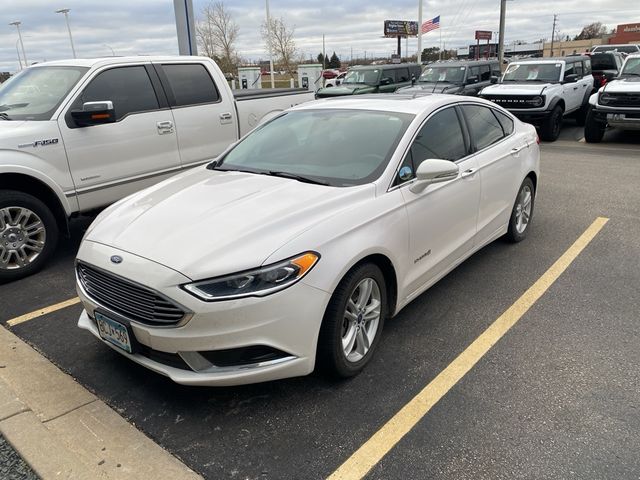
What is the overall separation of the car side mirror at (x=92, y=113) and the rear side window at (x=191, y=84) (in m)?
1.04

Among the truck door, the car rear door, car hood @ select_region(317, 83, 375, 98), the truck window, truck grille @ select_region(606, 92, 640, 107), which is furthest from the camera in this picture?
car hood @ select_region(317, 83, 375, 98)

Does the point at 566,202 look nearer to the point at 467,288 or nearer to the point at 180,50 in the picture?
the point at 467,288

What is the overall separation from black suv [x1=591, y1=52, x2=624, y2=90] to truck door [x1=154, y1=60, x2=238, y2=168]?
15.0 metres

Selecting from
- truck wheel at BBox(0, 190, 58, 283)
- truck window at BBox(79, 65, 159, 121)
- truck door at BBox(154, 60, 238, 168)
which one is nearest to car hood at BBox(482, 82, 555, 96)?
truck door at BBox(154, 60, 238, 168)

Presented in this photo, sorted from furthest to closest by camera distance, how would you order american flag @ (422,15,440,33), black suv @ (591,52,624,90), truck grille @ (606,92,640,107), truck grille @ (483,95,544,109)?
1. american flag @ (422,15,440,33)
2. black suv @ (591,52,624,90)
3. truck grille @ (483,95,544,109)
4. truck grille @ (606,92,640,107)

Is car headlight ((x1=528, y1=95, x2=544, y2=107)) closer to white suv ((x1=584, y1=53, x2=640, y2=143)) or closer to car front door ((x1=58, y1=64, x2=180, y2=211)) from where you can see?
white suv ((x1=584, y1=53, x2=640, y2=143))

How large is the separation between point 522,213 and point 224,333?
4.02 m

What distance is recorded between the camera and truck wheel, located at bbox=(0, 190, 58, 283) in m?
4.61

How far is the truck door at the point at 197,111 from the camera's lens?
5.85 meters

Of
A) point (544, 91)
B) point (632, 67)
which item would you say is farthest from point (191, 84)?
point (632, 67)

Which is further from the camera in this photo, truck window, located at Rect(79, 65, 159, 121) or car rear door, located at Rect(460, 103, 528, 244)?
truck window, located at Rect(79, 65, 159, 121)

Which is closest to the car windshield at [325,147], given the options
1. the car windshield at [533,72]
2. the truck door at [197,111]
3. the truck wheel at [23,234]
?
the truck door at [197,111]

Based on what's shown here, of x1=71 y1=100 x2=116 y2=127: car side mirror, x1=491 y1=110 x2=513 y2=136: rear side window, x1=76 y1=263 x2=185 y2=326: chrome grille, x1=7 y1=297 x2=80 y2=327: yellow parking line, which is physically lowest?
x1=7 y1=297 x2=80 y2=327: yellow parking line

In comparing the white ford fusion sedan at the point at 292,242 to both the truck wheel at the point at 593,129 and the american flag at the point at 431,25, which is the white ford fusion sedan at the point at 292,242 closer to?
the truck wheel at the point at 593,129
